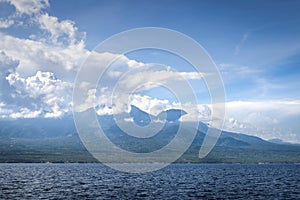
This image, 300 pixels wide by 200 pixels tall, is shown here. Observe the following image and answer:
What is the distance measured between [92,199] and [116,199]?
619 cm

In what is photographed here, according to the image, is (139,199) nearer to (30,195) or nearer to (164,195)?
(164,195)

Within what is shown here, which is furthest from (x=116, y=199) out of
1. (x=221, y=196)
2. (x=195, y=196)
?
(x=221, y=196)

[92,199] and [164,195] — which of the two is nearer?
[92,199]

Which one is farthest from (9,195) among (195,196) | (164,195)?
(195,196)

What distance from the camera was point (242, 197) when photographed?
104 meters

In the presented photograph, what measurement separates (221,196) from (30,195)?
2114 inches

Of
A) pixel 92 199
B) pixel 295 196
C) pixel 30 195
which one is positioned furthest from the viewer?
pixel 295 196

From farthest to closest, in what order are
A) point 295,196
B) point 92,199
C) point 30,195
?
point 295,196 → point 30,195 → point 92,199

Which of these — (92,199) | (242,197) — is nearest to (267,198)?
(242,197)

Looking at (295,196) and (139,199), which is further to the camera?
(295,196)

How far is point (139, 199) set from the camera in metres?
95.9

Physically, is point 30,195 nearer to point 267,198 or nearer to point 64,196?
point 64,196

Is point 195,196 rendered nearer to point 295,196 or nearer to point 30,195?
point 295,196

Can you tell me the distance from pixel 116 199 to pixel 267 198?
41944 mm
